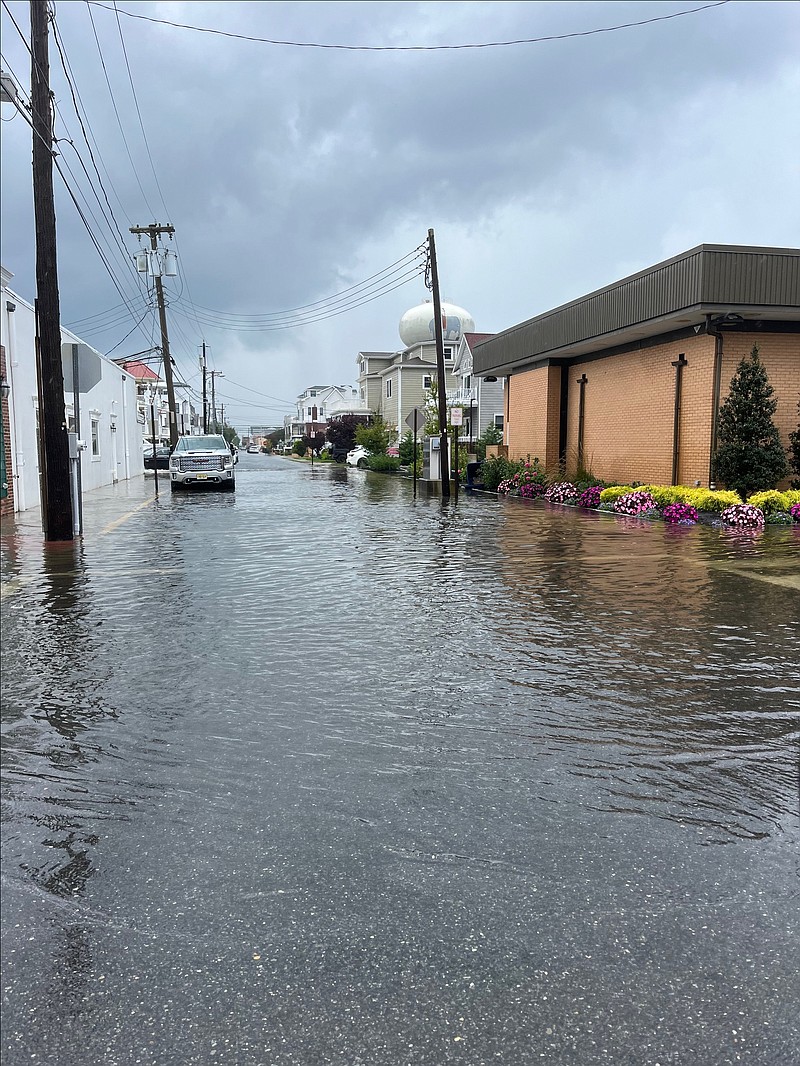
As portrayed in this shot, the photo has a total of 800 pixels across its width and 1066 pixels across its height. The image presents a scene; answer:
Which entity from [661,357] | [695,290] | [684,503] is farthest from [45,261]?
[661,357]

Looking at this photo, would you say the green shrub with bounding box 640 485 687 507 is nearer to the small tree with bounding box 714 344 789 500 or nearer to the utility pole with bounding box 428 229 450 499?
the small tree with bounding box 714 344 789 500

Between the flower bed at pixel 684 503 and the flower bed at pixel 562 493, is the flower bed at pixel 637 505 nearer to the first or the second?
the flower bed at pixel 684 503

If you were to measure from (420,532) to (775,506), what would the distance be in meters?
7.04

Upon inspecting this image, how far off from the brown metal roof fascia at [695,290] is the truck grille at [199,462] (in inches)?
529

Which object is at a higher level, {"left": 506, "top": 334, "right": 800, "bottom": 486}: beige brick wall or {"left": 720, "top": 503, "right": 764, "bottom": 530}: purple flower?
{"left": 506, "top": 334, "right": 800, "bottom": 486}: beige brick wall

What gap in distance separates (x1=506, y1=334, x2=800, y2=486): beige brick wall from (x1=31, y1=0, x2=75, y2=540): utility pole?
13.4 metres

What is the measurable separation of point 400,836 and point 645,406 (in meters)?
→ 20.6

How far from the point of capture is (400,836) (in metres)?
3.90

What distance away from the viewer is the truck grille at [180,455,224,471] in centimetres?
3097

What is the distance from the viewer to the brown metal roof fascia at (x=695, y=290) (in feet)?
59.0

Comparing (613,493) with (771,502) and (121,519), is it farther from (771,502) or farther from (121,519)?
(121,519)

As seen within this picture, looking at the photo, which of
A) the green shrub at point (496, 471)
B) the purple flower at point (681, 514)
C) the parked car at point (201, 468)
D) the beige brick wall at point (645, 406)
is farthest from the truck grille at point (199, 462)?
the purple flower at point (681, 514)

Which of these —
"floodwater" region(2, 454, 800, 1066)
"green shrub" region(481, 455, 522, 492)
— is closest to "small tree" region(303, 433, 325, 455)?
"green shrub" region(481, 455, 522, 492)

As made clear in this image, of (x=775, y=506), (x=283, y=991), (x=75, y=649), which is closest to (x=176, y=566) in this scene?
(x=75, y=649)
